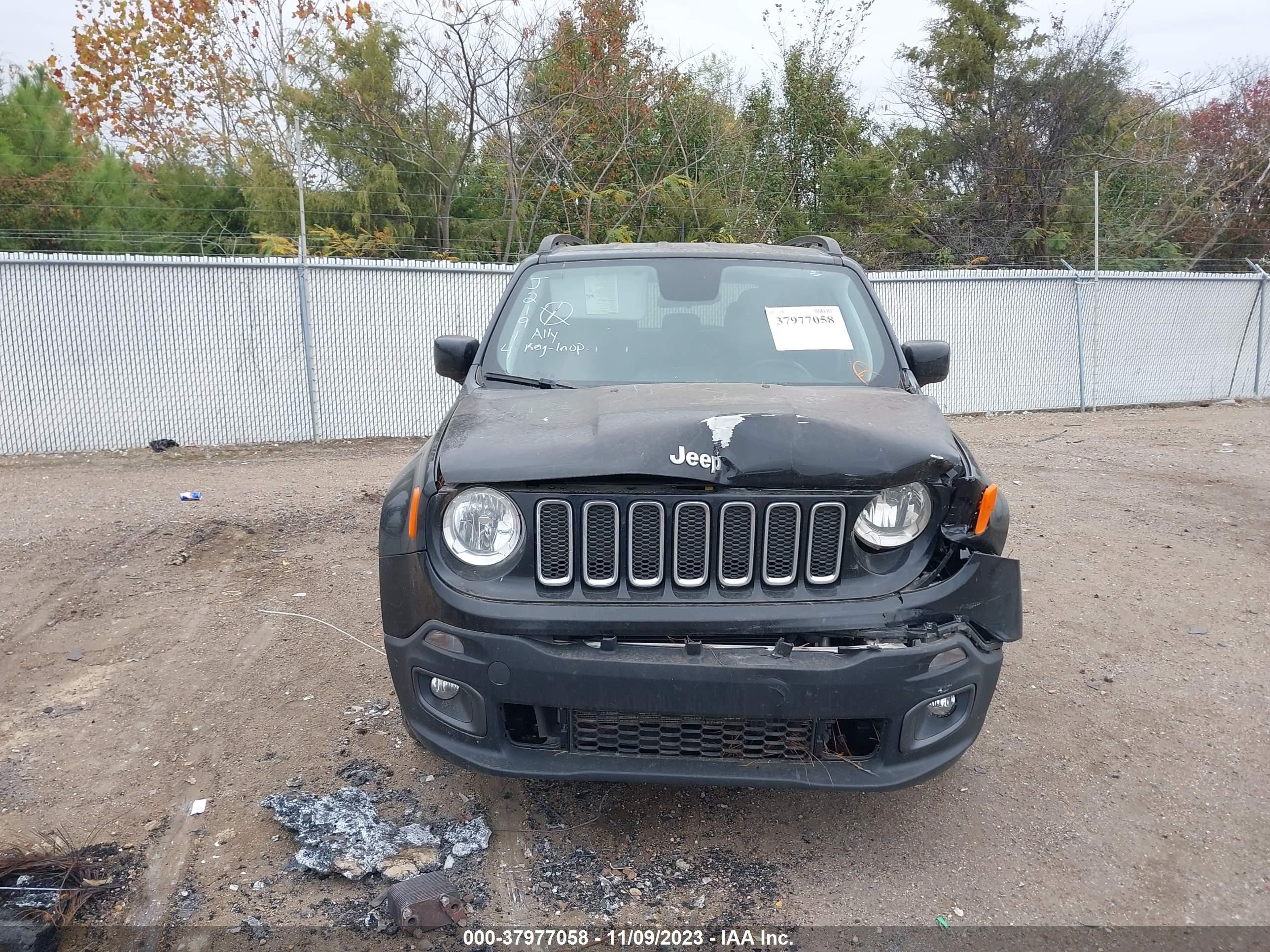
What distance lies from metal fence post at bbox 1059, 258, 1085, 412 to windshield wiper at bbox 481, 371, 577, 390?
11538 millimetres

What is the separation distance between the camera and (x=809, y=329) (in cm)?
392

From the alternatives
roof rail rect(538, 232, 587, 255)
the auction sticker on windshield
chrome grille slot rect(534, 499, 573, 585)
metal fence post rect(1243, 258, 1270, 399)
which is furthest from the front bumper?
metal fence post rect(1243, 258, 1270, 399)

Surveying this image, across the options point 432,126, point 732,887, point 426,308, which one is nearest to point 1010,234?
point 432,126

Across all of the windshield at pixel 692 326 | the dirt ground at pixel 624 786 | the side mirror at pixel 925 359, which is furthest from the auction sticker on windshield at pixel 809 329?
the dirt ground at pixel 624 786

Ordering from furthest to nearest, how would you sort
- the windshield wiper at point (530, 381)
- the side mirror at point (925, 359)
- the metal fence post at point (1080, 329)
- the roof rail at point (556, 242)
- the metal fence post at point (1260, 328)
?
1. the metal fence post at point (1260, 328)
2. the metal fence post at point (1080, 329)
3. the roof rail at point (556, 242)
4. the side mirror at point (925, 359)
5. the windshield wiper at point (530, 381)

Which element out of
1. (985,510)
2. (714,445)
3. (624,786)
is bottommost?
(624,786)

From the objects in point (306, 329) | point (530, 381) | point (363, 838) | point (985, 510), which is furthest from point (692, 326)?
point (306, 329)

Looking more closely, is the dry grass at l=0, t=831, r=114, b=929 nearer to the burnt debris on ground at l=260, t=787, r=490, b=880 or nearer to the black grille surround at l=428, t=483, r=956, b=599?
the burnt debris on ground at l=260, t=787, r=490, b=880

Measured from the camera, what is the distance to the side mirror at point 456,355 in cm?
399

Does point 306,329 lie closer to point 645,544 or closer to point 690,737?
point 645,544

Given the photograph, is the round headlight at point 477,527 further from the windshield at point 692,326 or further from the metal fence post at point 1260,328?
the metal fence post at point 1260,328

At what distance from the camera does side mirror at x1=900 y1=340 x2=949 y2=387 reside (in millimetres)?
3963

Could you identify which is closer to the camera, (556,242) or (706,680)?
(706,680)

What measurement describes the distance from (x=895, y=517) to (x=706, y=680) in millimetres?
732
